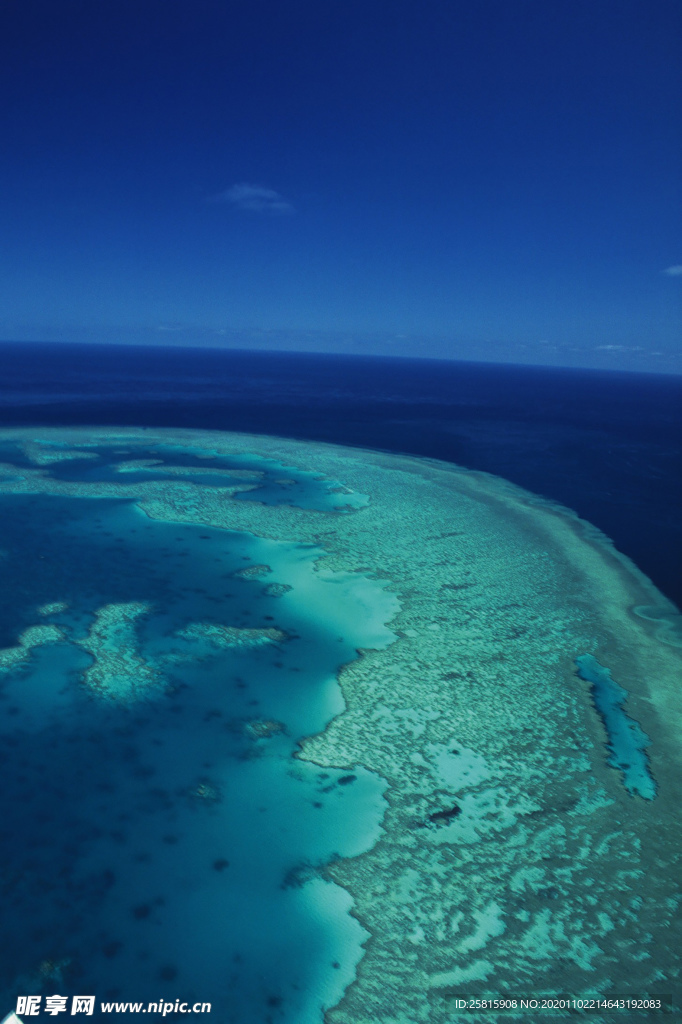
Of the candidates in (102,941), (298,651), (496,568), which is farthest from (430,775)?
(496,568)

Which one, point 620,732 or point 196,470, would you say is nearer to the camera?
point 620,732

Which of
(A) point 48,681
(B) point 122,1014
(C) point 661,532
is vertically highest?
(C) point 661,532

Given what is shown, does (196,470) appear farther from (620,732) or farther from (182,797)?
(620,732)

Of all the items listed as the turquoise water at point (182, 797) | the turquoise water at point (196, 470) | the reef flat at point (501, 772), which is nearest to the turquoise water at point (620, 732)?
the reef flat at point (501, 772)

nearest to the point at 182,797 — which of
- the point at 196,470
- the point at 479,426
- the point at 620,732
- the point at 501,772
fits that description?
the point at 501,772

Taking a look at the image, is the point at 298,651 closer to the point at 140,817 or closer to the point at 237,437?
the point at 140,817

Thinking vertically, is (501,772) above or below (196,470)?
below
